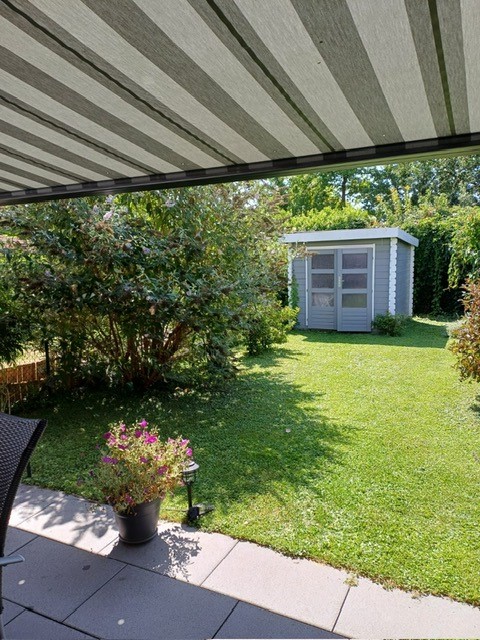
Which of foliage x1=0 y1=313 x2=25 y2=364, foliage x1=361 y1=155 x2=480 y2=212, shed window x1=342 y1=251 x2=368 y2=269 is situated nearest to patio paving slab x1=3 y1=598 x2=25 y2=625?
foliage x1=0 y1=313 x2=25 y2=364

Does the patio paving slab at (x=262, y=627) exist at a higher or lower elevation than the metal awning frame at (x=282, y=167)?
lower

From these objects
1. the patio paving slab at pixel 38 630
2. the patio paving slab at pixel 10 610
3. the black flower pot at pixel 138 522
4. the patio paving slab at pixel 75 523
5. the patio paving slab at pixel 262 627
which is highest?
the black flower pot at pixel 138 522

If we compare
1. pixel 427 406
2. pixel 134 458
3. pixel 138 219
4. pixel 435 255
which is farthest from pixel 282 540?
pixel 435 255

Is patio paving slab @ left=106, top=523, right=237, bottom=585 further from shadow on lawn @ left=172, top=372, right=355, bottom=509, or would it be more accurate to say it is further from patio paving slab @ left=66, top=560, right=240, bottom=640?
shadow on lawn @ left=172, top=372, right=355, bottom=509

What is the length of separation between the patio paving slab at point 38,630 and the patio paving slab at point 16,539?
27.5 inches

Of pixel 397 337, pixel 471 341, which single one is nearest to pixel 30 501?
pixel 471 341

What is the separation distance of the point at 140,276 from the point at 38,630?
3.76 meters

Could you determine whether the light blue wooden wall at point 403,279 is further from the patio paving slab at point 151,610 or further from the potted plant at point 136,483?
the patio paving slab at point 151,610

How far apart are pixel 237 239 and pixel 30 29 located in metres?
4.74

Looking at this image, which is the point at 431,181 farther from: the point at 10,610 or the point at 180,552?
the point at 10,610

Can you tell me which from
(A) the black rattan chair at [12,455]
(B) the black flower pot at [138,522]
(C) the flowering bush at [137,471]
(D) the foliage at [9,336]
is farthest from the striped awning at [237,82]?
(D) the foliage at [9,336]

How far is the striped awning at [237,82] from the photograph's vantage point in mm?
1333

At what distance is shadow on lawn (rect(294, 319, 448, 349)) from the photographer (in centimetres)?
977

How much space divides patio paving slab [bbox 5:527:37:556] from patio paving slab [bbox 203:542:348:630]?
4.43 ft
